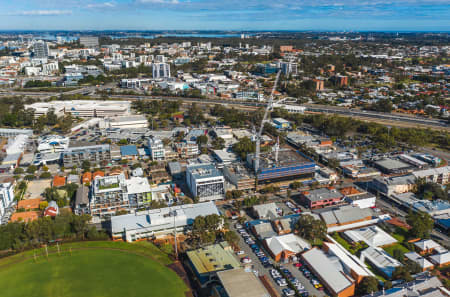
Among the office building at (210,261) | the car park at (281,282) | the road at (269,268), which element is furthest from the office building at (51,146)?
the car park at (281,282)

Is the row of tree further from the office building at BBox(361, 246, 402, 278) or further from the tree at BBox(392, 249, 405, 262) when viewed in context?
the tree at BBox(392, 249, 405, 262)

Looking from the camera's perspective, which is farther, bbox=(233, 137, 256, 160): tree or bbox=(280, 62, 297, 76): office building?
bbox=(280, 62, 297, 76): office building

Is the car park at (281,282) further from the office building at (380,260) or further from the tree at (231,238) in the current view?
the office building at (380,260)

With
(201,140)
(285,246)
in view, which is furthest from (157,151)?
(285,246)

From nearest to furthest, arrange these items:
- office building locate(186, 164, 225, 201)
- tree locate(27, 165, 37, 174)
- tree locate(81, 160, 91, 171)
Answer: office building locate(186, 164, 225, 201)
tree locate(27, 165, 37, 174)
tree locate(81, 160, 91, 171)

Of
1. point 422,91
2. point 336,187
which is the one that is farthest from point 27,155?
point 422,91

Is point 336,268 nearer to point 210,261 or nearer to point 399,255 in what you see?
point 399,255

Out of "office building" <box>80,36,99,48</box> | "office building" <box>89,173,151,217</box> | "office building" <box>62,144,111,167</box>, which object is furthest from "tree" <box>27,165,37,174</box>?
"office building" <box>80,36,99,48</box>
